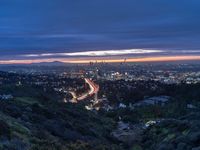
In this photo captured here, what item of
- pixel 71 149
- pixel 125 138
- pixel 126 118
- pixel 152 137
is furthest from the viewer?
pixel 126 118

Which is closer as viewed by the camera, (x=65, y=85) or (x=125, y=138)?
(x=125, y=138)

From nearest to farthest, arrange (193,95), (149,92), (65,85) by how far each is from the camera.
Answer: (193,95) → (149,92) → (65,85)

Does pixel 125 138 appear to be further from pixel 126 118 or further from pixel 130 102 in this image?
pixel 130 102

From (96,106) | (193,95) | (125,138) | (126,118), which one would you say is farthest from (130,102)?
(125,138)

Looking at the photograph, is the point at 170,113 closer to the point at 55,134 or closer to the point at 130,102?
the point at 130,102

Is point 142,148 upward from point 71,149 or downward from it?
downward

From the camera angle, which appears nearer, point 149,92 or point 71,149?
point 71,149

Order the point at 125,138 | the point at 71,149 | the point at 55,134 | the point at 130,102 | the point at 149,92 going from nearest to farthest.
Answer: the point at 71,149, the point at 55,134, the point at 125,138, the point at 130,102, the point at 149,92

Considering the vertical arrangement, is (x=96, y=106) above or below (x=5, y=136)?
below

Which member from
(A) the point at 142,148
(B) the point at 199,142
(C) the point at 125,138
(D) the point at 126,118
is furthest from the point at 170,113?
(B) the point at 199,142
